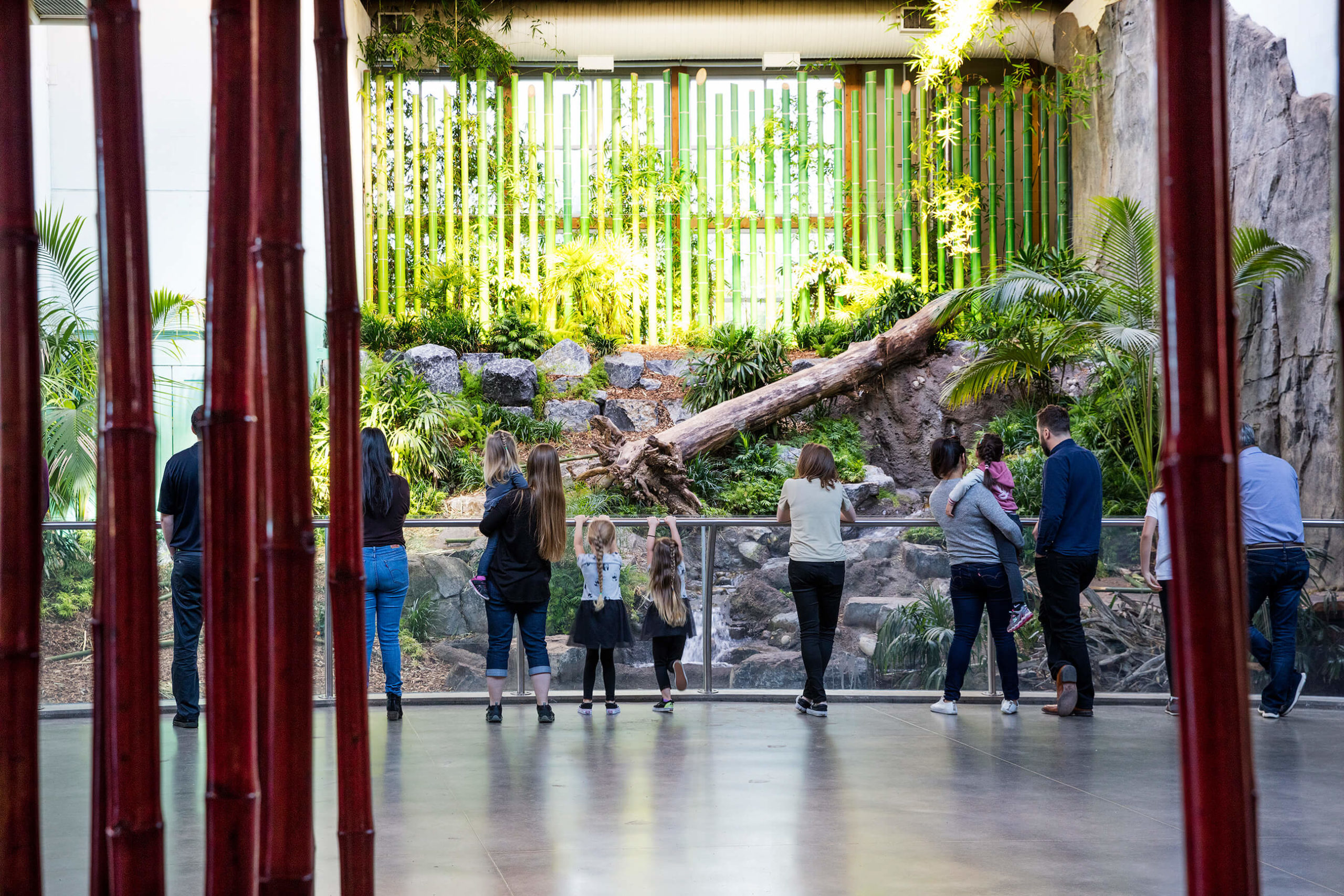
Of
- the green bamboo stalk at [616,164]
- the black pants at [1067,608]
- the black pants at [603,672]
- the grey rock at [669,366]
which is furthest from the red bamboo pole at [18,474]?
the green bamboo stalk at [616,164]

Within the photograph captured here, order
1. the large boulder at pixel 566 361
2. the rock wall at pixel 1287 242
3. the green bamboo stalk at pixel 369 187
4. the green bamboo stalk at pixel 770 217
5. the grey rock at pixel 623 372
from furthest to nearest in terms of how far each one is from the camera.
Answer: the green bamboo stalk at pixel 770 217 < the green bamboo stalk at pixel 369 187 < the grey rock at pixel 623 372 < the large boulder at pixel 566 361 < the rock wall at pixel 1287 242

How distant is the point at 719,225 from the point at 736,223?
10.6 inches

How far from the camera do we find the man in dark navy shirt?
5.93m

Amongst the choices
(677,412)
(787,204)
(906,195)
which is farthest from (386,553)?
(906,195)

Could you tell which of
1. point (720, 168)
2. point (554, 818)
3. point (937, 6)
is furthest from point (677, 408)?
point (554, 818)

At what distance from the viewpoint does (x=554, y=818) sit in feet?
14.1

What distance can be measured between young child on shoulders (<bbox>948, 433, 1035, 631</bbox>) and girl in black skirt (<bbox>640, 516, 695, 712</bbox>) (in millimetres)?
1680

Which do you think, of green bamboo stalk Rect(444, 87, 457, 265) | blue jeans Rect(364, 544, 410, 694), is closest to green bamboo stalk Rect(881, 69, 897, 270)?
green bamboo stalk Rect(444, 87, 457, 265)

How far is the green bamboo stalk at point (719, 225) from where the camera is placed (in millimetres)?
17031

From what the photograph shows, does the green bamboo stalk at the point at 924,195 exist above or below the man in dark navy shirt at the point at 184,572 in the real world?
above

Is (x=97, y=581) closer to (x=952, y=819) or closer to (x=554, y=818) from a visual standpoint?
(x=554, y=818)

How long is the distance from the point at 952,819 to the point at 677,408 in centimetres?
1004

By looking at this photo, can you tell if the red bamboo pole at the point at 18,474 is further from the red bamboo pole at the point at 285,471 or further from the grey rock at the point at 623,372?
the grey rock at the point at 623,372

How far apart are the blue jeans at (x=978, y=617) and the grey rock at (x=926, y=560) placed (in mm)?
397
